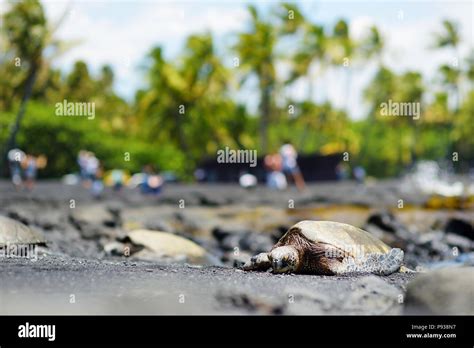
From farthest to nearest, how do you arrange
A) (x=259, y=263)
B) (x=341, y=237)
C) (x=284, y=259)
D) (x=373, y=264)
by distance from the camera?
(x=341, y=237) < (x=373, y=264) < (x=259, y=263) < (x=284, y=259)

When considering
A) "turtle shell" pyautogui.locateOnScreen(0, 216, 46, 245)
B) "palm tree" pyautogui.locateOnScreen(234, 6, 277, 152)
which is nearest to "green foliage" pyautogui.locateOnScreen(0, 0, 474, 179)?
"palm tree" pyautogui.locateOnScreen(234, 6, 277, 152)

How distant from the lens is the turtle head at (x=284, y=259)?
22.8 ft

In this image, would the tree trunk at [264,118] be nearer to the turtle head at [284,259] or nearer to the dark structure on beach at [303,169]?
the dark structure on beach at [303,169]

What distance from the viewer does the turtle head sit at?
694 centimetres

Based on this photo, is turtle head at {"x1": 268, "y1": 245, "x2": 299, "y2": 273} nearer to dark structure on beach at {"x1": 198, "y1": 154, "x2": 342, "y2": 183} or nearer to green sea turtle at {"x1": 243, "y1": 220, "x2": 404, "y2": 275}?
A: green sea turtle at {"x1": 243, "y1": 220, "x2": 404, "y2": 275}

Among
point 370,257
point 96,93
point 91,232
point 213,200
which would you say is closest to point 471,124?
point 96,93

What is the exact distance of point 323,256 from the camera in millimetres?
7129

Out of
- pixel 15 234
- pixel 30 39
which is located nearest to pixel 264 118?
pixel 30 39

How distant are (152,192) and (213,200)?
3.37 meters

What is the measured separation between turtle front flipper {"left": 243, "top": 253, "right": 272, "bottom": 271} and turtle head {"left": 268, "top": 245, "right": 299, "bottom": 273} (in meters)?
0.07

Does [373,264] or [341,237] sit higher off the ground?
[341,237]

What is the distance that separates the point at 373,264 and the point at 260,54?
3647 cm

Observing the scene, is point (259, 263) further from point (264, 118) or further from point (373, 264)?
point (264, 118)

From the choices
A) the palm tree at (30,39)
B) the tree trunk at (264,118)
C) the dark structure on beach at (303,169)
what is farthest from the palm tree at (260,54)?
the palm tree at (30,39)
